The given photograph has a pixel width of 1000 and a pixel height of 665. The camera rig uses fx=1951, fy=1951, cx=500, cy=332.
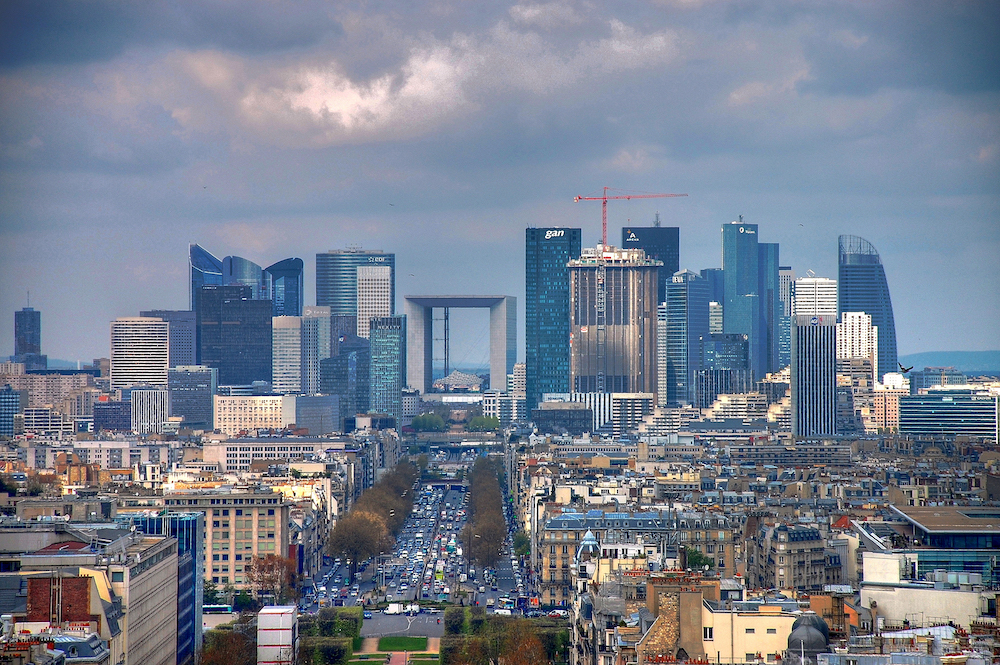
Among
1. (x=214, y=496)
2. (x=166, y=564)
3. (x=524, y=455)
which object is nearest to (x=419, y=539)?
(x=214, y=496)

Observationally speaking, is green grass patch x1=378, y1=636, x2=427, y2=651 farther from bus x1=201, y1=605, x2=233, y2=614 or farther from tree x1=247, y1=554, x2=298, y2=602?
tree x1=247, y1=554, x2=298, y2=602

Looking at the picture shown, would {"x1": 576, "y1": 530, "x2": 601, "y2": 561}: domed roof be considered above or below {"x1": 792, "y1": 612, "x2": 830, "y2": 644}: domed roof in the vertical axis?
below

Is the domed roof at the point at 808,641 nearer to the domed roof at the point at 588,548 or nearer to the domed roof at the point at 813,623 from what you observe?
the domed roof at the point at 813,623

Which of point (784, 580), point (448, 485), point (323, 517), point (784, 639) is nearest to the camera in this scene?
point (784, 639)

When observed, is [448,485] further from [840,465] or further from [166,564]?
[166,564]

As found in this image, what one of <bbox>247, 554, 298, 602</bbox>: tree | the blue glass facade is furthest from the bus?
the blue glass facade

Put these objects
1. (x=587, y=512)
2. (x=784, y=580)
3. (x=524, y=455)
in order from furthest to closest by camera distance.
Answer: (x=524, y=455)
(x=587, y=512)
(x=784, y=580)
